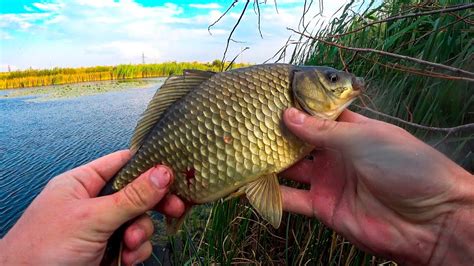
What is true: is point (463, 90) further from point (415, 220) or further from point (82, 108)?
point (82, 108)

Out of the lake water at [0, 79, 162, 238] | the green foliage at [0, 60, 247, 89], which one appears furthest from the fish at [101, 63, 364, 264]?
the green foliage at [0, 60, 247, 89]

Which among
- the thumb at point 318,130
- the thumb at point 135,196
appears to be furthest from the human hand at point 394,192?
the thumb at point 135,196

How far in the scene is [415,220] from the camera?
157 cm

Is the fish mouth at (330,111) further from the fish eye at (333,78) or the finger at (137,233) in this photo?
the finger at (137,233)

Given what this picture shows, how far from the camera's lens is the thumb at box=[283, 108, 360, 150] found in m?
1.51

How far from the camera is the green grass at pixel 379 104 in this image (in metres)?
2.18

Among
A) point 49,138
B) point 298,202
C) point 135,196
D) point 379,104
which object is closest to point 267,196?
point 298,202

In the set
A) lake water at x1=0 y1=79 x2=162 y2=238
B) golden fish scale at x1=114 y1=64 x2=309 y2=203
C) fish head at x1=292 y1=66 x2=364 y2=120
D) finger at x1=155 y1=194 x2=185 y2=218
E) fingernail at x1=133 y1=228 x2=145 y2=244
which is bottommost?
lake water at x1=0 y1=79 x2=162 y2=238

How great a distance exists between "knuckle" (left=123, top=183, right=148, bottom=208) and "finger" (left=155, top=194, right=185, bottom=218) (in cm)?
10

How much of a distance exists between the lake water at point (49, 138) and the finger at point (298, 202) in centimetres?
398

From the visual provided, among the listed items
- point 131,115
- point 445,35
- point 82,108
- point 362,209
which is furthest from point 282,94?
point 82,108

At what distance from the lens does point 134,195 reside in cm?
151

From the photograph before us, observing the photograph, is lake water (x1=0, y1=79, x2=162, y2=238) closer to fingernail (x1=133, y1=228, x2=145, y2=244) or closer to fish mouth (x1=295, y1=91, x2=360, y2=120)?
fingernail (x1=133, y1=228, x2=145, y2=244)

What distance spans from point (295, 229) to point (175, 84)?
1549 millimetres
